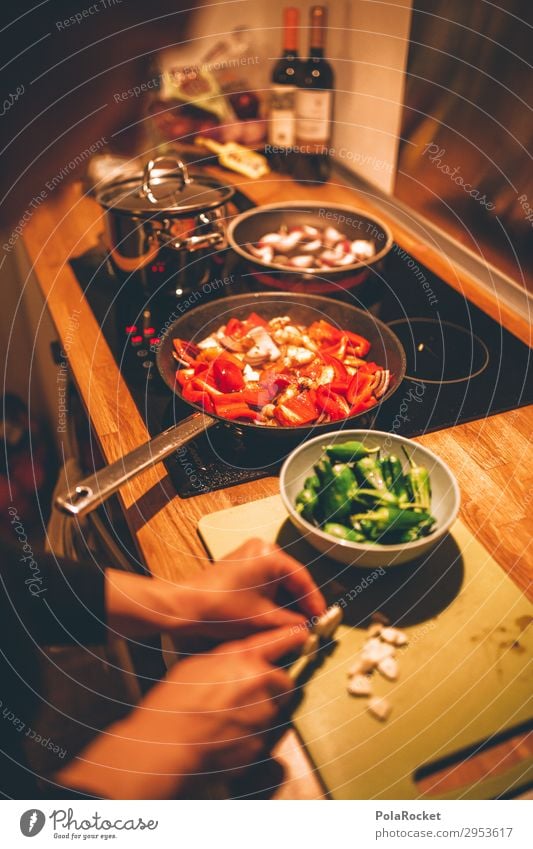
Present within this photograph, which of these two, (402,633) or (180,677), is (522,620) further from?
(180,677)

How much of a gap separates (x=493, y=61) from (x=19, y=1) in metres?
0.75

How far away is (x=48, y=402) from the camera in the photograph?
4.35 ft

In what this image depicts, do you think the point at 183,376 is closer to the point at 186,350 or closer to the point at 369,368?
the point at 186,350

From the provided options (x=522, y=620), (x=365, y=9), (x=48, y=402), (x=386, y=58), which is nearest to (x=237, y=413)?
(x=522, y=620)

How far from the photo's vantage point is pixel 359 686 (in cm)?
52

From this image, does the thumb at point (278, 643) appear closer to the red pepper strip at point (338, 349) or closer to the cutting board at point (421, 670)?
the cutting board at point (421, 670)

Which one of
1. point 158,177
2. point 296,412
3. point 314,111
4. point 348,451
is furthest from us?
point 314,111

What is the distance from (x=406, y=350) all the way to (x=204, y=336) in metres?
0.31
